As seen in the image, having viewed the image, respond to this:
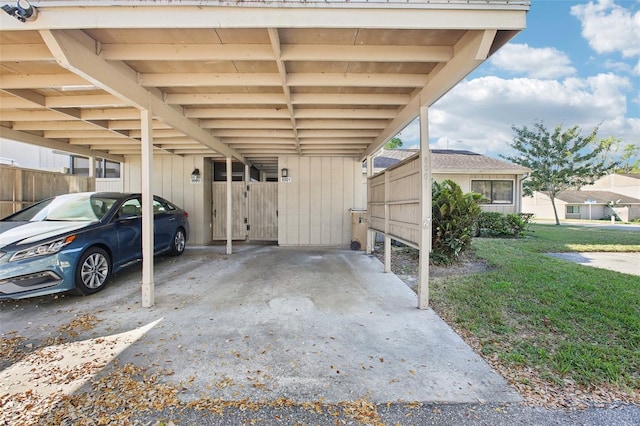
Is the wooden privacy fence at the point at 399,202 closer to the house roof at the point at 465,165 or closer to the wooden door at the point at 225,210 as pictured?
the wooden door at the point at 225,210

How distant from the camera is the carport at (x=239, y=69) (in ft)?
7.24

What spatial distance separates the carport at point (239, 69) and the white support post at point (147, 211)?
0.01m

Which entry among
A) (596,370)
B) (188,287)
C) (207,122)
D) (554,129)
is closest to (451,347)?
(596,370)

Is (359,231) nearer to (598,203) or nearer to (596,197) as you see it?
(598,203)

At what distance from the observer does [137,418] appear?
1.58 metres

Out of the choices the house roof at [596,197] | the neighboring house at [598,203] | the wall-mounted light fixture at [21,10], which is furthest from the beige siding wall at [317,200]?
the house roof at [596,197]

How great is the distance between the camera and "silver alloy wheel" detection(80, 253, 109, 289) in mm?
3539

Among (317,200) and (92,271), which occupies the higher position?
(317,200)

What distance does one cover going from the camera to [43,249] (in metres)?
3.17

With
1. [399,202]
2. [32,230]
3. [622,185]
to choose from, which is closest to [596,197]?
[622,185]

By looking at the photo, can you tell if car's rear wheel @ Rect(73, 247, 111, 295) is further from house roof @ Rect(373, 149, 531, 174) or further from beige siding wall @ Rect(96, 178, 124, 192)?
house roof @ Rect(373, 149, 531, 174)

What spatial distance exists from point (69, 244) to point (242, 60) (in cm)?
301

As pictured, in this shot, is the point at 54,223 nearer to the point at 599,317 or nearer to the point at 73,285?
the point at 73,285

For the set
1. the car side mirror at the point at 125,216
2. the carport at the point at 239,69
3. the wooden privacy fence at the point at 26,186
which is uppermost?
the carport at the point at 239,69
